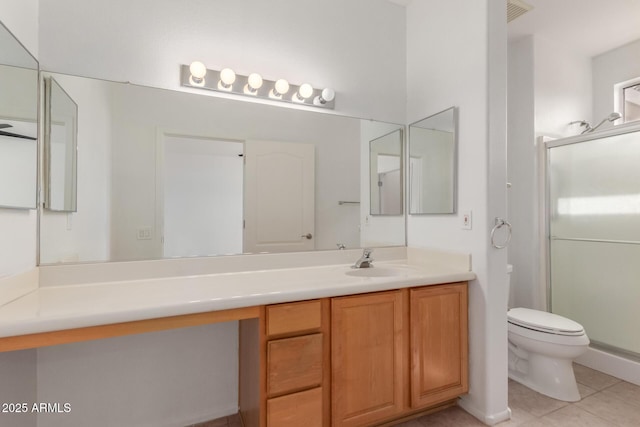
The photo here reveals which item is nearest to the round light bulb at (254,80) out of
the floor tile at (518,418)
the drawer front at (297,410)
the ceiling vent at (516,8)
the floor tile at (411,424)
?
the drawer front at (297,410)

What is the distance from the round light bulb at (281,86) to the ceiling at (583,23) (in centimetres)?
194

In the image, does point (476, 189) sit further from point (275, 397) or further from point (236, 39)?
point (236, 39)

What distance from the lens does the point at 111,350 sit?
148 cm

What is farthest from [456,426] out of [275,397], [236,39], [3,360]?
[236,39]

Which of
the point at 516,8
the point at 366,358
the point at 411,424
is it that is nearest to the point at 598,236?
the point at 516,8

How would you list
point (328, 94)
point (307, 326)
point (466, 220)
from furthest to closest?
point (328, 94), point (466, 220), point (307, 326)

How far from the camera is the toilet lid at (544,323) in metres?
1.87

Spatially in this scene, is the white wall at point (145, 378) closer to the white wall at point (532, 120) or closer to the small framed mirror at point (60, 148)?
the small framed mirror at point (60, 148)

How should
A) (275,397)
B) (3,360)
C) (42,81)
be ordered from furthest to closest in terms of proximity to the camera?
(42,81)
(275,397)
(3,360)

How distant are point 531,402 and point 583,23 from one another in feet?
9.50

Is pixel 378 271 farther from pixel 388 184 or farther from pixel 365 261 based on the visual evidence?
pixel 388 184

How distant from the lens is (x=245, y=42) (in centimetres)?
178

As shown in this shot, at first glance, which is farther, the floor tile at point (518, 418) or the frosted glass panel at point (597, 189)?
the frosted glass panel at point (597, 189)

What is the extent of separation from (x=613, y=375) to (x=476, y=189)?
185 cm
